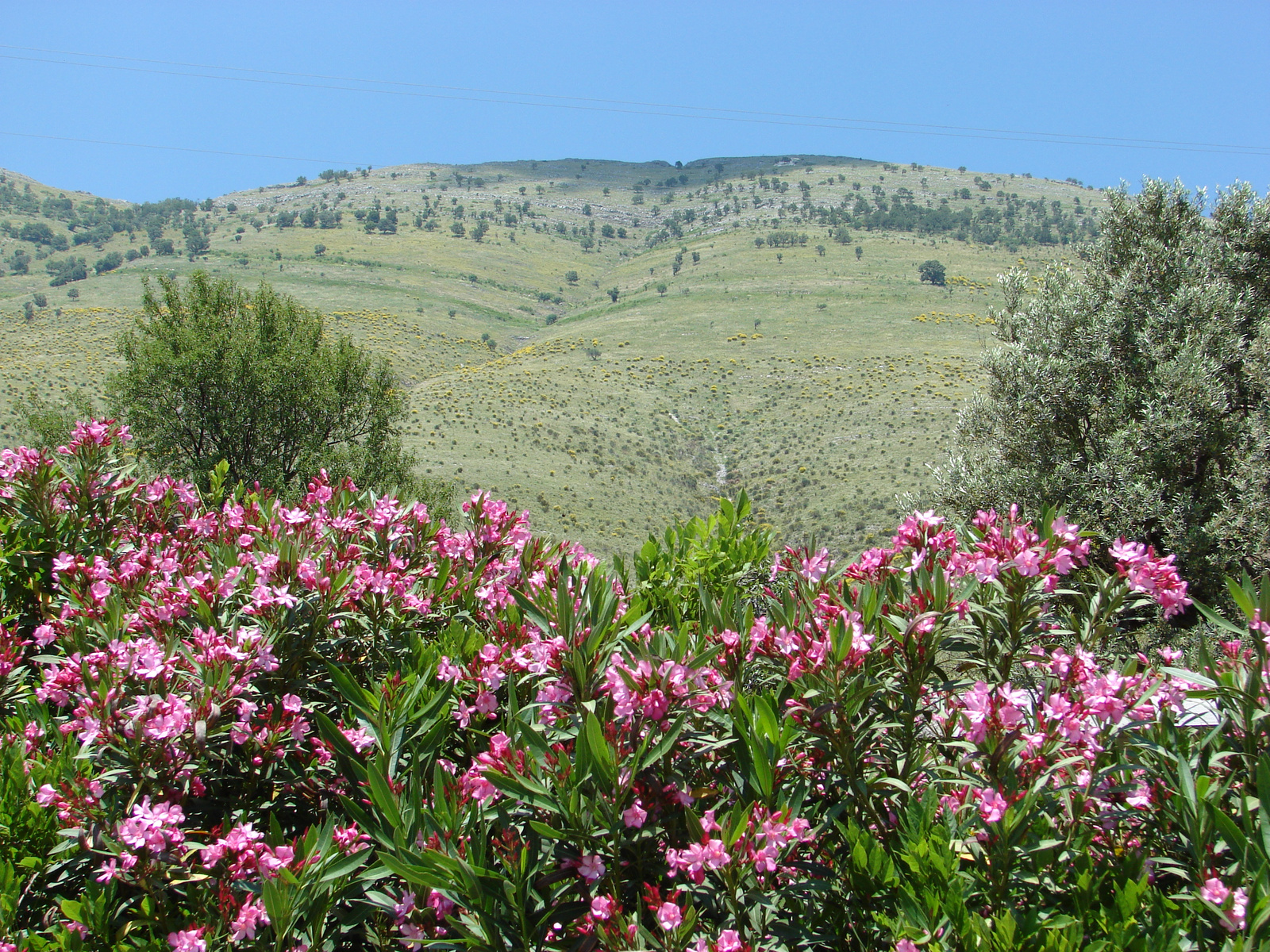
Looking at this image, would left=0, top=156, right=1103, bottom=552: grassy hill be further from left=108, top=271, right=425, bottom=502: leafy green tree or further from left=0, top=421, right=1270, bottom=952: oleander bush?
left=108, top=271, right=425, bottom=502: leafy green tree

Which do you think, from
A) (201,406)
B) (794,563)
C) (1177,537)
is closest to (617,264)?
(201,406)

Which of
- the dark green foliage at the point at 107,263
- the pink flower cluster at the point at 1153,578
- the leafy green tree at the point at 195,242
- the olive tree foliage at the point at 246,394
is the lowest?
the olive tree foliage at the point at 246,394

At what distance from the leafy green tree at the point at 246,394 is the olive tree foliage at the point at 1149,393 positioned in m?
15.0

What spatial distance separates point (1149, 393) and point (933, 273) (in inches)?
2764

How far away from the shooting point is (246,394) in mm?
18312

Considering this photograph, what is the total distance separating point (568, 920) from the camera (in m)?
1.89

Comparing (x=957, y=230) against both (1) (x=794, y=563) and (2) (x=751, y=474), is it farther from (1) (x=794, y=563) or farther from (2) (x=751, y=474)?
(1) (x=794, y=563)

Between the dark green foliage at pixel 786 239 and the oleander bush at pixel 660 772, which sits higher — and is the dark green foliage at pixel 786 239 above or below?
above

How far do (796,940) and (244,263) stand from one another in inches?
3807

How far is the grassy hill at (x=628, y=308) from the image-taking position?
3519cm

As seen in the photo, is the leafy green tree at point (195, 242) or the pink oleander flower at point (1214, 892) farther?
the leafy green tree at point (195, 242)

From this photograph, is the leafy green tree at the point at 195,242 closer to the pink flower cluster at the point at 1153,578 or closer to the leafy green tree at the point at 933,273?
the leafy green tree at the point at 933,273

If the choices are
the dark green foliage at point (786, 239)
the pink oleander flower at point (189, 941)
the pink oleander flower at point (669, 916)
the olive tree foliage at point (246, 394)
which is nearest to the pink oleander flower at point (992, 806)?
the pink oleander flower at point (669, 916)

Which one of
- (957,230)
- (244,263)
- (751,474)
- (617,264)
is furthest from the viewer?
(617,264)
